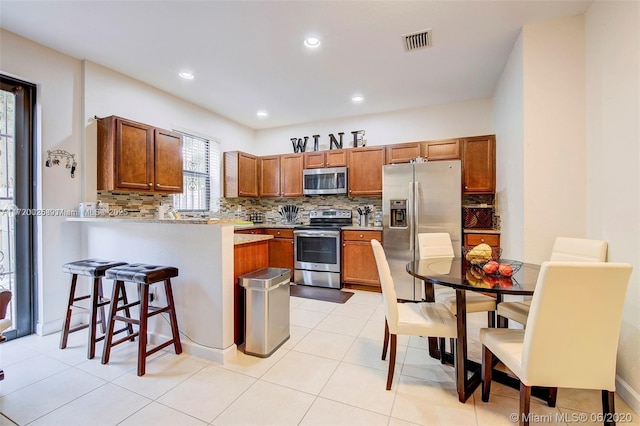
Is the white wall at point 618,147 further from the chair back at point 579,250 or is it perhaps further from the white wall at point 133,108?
the white wall at point 133,108

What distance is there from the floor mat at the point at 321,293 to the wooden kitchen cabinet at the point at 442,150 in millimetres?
2354

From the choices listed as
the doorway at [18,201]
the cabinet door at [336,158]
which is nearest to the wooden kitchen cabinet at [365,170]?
the cabinet door at [336,158]

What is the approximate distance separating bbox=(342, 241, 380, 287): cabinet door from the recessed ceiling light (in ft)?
8.78

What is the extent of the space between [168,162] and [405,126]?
3.59 metres

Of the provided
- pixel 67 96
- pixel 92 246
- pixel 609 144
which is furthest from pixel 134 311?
pixel 609 144

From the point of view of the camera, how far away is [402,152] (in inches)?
170

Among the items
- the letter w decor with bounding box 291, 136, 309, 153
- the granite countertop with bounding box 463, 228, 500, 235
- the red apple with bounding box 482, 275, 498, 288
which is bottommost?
the red apple with bounding box 482, 275, 498, 288

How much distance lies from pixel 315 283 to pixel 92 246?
2885 millimetres

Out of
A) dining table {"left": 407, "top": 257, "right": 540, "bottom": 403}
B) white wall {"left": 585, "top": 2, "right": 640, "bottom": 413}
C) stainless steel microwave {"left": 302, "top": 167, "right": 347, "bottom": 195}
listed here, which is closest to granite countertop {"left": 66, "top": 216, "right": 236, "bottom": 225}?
dining table {"left": 407, "top": 257, "right": 540, "bottom": 403}

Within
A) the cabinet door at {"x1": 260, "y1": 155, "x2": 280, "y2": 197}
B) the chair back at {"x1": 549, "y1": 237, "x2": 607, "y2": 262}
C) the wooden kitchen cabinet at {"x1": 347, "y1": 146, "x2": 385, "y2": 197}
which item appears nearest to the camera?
the chair back at {"x1": 549, "y1": 237, "x2": 607, "y2": 262}

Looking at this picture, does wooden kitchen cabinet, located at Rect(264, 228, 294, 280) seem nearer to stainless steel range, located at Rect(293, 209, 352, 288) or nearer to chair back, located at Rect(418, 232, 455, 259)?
stainless steel range, located at Rect(293, 209, 352, 288)

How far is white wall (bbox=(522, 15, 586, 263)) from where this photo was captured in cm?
238

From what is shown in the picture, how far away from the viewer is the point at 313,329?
9.39ft

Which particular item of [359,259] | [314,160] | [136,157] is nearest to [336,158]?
[314,160]
